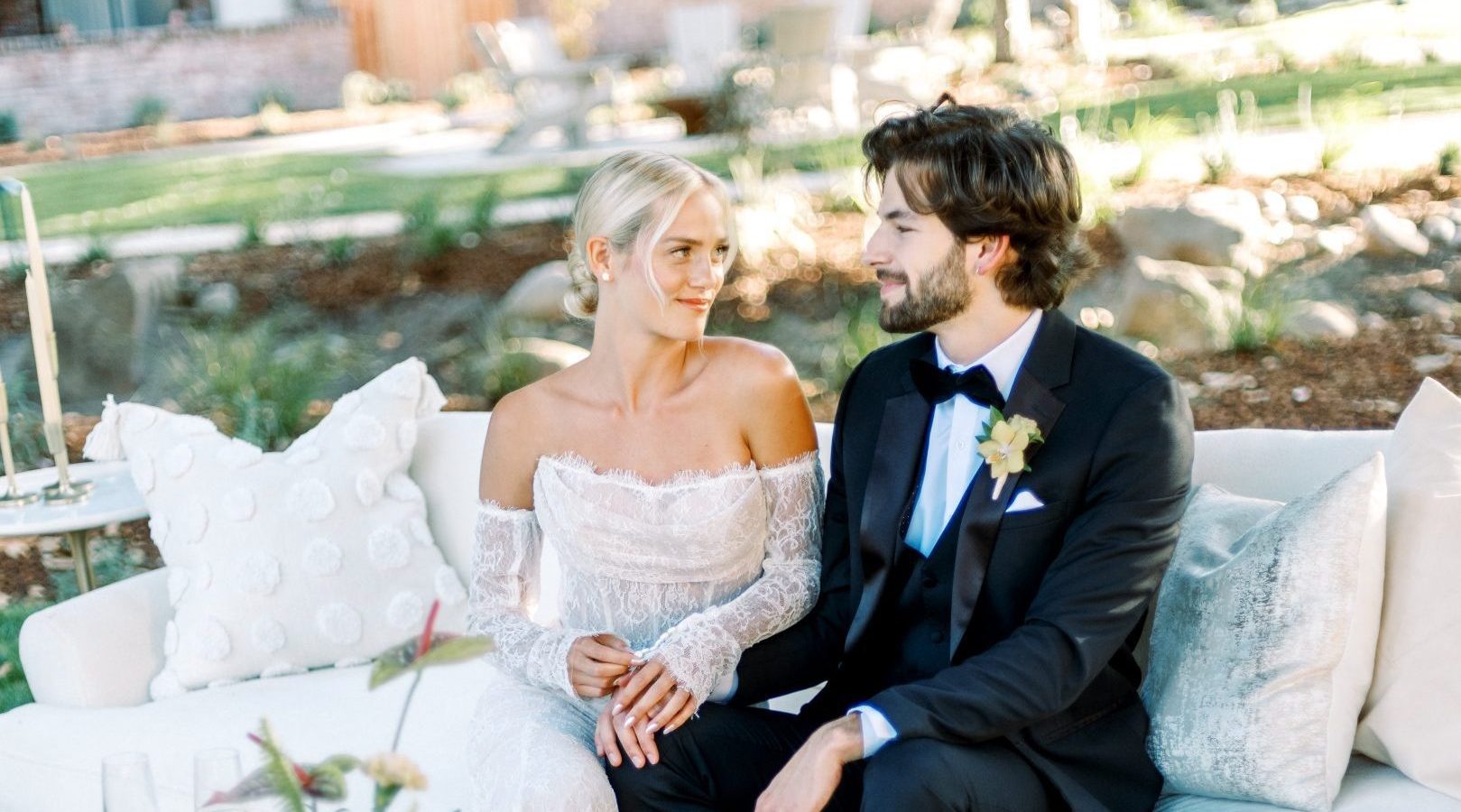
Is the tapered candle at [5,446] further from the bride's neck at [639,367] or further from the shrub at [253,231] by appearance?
the shrub at [253,231]

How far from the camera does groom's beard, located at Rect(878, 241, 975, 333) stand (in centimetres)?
262

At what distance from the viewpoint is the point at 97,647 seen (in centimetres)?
338

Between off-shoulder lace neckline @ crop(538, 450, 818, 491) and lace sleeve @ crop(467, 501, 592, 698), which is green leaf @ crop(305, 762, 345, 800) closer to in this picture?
lace sleeve @ crop(467, 501, 592, 698)

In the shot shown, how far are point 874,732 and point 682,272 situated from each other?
95 cm

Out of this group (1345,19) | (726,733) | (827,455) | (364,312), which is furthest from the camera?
(1345,19)

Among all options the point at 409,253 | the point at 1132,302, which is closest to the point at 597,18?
the point at 409,253

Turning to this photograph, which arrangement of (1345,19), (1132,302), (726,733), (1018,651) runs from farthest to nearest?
(1345,19), (1132,302), (726,733), (1018,651)

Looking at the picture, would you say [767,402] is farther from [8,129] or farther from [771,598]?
[8,129]

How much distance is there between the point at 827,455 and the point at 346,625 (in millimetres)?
1219

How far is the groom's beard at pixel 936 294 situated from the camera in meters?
2.62

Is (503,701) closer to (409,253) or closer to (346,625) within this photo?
(346,625)

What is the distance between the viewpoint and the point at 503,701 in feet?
9.02

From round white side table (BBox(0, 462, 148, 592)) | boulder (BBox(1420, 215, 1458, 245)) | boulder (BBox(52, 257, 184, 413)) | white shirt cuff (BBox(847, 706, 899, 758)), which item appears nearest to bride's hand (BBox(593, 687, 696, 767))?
white shirt cuff (BBox(847, 706, 899, 758))

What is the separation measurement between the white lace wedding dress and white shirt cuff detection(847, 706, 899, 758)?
0.40 metres
